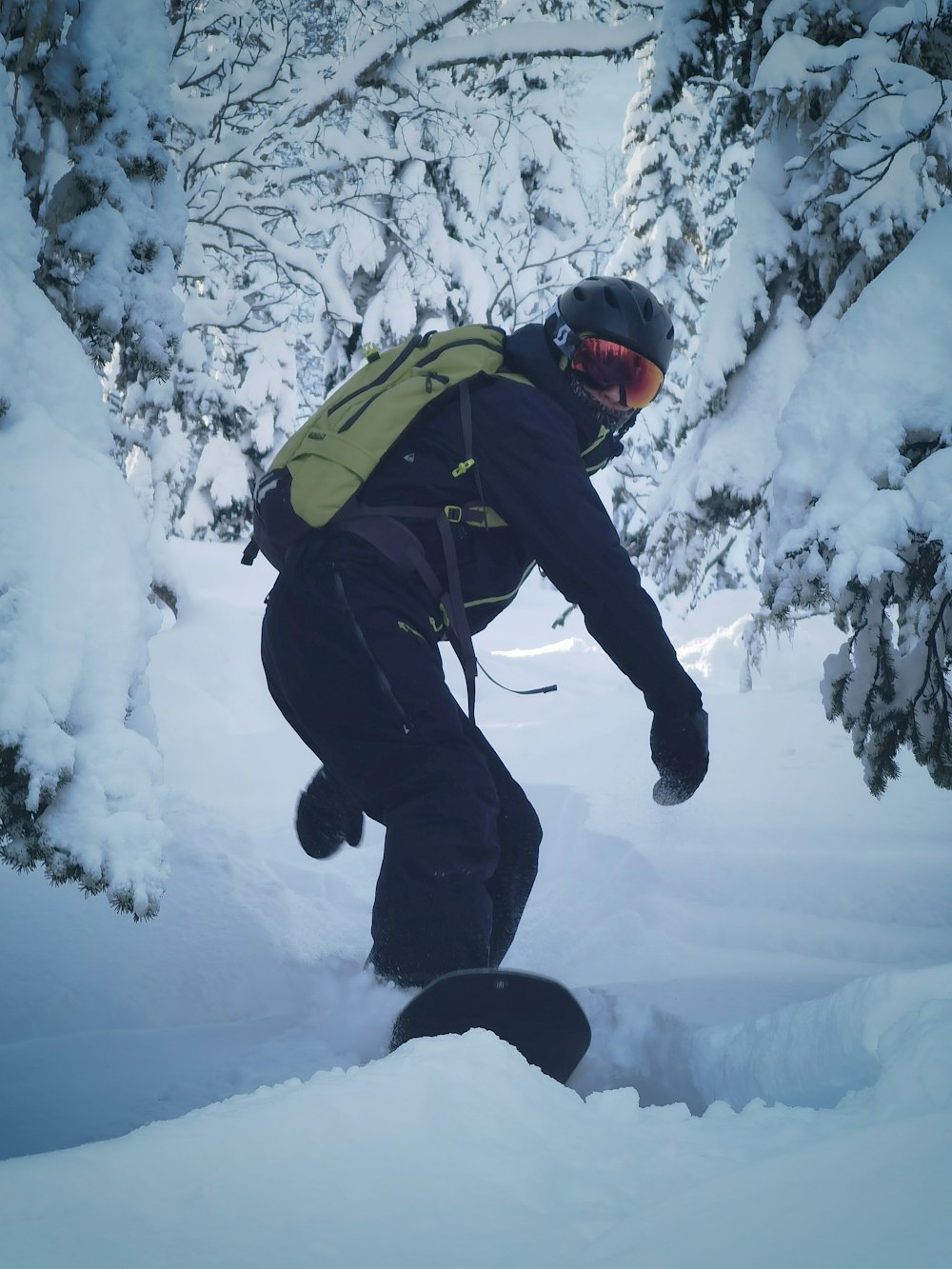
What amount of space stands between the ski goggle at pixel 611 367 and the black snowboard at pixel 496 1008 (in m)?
1.56

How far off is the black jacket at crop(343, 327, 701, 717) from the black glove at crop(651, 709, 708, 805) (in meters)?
0.04

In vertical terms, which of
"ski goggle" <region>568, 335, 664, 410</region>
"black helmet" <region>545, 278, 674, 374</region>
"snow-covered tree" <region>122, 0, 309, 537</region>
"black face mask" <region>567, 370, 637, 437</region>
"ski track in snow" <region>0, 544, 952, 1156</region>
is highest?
"snow-covered tree" <region>122, 0, 309, 537</region>

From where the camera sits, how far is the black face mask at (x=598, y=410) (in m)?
2.51

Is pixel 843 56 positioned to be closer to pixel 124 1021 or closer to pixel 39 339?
pixel 39 339

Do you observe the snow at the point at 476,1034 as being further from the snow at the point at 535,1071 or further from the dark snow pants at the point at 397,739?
the dark snow pants at the point at 397,739

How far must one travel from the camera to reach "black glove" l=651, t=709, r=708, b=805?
227cm

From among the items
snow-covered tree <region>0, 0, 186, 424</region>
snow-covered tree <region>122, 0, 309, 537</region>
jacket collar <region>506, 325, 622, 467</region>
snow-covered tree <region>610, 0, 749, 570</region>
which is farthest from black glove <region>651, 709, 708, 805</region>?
snow-covered tree <region>122, 0, 309, 537</region>

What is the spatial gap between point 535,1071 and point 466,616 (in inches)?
50.6

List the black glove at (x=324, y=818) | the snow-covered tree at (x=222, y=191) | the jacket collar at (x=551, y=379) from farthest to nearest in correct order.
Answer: the snow-covered tree at (x=222, y=191) → the black glove at (x=324, y=818) → the jacket collar at (x=551, y=379)

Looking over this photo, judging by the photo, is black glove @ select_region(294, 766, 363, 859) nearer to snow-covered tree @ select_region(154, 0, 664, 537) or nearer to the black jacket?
the black jacket

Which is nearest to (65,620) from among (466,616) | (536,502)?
(466,616)

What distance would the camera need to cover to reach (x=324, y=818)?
3.01 metres

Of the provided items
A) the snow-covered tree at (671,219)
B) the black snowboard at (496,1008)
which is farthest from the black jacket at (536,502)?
the snow-covered tree at (671,219)

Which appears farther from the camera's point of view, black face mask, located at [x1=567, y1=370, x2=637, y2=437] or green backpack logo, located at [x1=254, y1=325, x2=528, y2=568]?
black face mask, located at [x1=567, y1=370, x2=637, y2=437]
